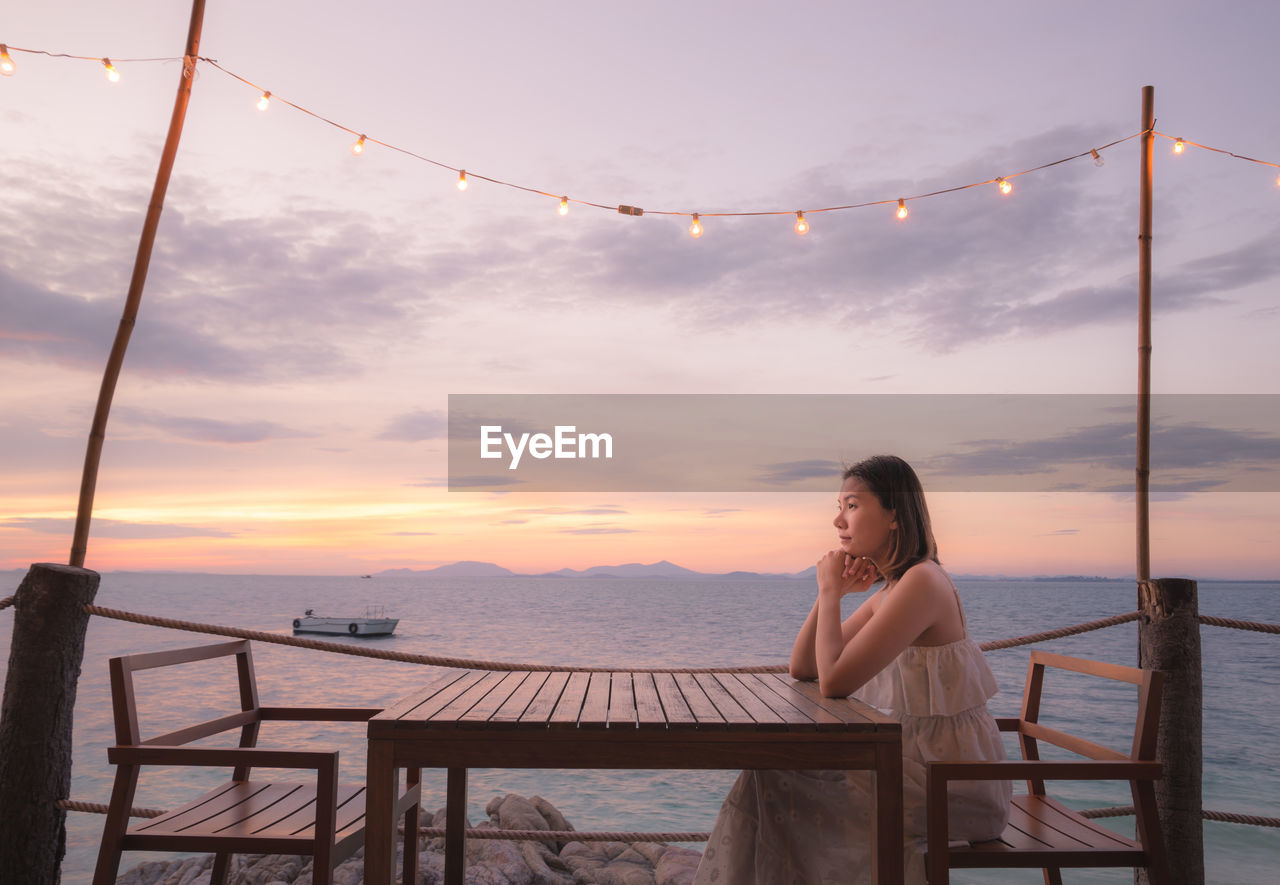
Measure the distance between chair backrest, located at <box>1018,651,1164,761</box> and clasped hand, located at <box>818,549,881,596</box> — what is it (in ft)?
1.53

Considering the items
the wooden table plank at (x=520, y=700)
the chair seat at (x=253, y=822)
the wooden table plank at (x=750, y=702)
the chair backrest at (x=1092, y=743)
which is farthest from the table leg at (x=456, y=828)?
the chair backrest at (x=1092, y=743)

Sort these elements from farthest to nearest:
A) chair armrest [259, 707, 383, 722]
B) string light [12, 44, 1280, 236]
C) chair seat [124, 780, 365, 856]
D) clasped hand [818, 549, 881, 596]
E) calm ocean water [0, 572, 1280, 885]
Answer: calm ocean water [0, 572, 1280, 885] < string light [12, 44, 1280, 236] < chair armrest [259, 707, 383, 722] < clasped hand [818, 549, 881, 596] < chair seat [124, 780, 365, 856]

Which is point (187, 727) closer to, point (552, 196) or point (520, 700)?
point (520, 700)

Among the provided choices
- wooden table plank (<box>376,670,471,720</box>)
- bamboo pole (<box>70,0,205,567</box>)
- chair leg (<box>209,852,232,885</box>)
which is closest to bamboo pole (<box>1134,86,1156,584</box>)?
wooden table plank (<box>376,670,471,720</box>)

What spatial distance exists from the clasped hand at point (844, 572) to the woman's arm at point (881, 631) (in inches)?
3.7

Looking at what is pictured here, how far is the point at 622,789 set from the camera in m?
10.3

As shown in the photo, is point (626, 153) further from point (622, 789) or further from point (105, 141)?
point (622, 789)

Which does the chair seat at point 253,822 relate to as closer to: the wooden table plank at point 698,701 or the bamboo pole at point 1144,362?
the wooden table plank at point 698,701

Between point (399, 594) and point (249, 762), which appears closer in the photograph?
point (249, 762)

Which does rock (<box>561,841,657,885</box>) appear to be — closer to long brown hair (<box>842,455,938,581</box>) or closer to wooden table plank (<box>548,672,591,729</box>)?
wooden table plank (<box>548,672,591,729</box>)

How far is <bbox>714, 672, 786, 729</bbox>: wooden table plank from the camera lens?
1.61 metres

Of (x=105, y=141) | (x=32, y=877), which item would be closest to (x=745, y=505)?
(x=105, y=141)

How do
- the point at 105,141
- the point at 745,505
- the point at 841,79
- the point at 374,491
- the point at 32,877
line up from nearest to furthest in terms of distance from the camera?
1. the point at 32,877
2. the point at 105,141
3. the point at 841,79
4. the point at 745,505
5. the point at 374,491

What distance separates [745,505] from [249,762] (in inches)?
712
